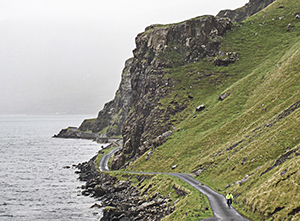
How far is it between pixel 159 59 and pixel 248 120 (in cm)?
6078

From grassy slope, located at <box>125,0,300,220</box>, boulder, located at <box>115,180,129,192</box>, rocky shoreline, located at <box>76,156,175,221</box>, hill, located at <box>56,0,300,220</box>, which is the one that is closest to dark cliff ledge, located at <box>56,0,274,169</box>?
hill, located at <box>56,0,300,220</box>

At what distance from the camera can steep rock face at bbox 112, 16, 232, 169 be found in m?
112

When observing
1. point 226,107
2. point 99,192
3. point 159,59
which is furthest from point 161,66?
point 99,192

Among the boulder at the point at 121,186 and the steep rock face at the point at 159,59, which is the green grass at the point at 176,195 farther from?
Answer: the steep rock face at the point at 159,59

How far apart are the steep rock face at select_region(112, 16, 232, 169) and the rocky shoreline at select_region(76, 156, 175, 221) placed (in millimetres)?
20624

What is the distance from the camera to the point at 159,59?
128m

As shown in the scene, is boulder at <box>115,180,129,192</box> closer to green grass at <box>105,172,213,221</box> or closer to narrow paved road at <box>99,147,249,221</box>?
green grass at <box>105,172,213,221</box>

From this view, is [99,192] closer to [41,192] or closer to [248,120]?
[41,192]

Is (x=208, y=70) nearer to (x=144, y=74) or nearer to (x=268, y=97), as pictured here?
(x=144, y=74)

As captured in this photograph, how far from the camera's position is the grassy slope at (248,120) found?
121 feet

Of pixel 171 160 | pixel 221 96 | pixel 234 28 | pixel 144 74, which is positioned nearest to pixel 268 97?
pixel 221 96

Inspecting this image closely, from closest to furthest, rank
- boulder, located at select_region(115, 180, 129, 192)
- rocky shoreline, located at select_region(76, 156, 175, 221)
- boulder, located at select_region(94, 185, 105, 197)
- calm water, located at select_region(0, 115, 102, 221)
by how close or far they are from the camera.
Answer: rocky shoreline, located at select_region(76, 156, 175, 221) → calm water, located at select_region(0, 115, 102, 221) → boulder, located at select_region(115, 180, 129, 192) → boulder, located at select_region(94, 185, 105, 197)

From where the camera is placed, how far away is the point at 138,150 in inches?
4050

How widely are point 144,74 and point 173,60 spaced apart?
51.9 feet
